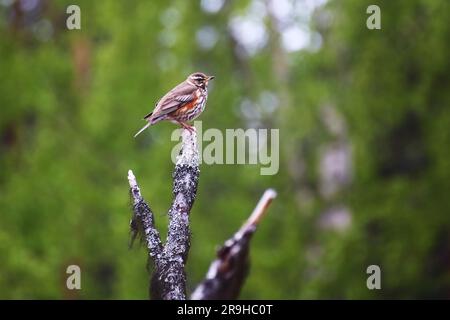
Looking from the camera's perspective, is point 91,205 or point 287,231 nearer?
point 91,205

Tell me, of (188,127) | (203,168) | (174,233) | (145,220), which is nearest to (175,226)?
(174,233)

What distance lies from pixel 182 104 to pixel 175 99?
9 centimetres

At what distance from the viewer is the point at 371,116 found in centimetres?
1855

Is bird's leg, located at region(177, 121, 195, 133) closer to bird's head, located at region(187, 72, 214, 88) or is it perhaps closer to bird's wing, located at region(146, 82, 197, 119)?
bird's wing, located at region(146, 82, 197, 119)

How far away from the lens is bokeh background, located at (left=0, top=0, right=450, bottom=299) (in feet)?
59.1

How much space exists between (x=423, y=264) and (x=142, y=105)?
6.23m

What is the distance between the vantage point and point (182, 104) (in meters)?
7.72

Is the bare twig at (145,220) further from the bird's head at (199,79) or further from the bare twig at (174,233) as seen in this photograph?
the bird's head at (199,79)

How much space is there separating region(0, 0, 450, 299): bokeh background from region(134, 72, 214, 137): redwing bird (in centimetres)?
771

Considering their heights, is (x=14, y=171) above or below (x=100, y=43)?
below

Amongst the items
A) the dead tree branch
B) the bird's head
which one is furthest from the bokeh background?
the dead tree branch

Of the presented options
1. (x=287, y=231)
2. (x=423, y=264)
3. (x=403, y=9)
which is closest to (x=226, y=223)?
(x=287, y=231)
